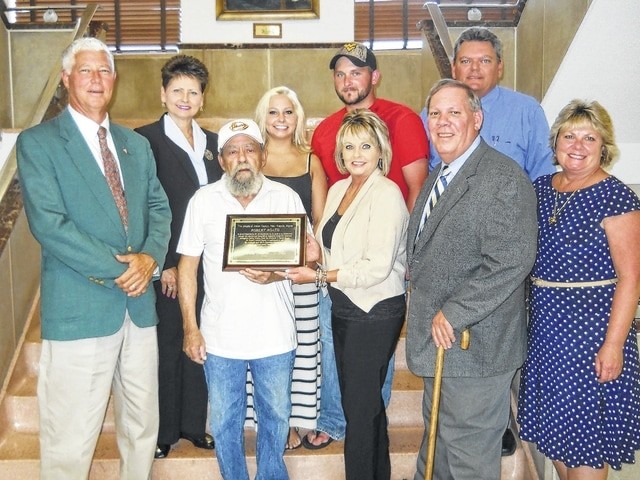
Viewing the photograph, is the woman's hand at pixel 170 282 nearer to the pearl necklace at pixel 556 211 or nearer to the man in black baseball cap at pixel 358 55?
the man in black baseball cap at pixel 358 55

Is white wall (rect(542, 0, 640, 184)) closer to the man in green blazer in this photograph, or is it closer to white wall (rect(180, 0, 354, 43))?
the man in green blazer

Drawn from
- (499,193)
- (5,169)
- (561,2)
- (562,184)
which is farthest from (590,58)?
(5,169)

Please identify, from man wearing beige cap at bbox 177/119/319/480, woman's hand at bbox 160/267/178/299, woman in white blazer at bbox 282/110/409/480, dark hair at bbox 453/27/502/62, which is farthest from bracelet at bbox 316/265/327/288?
dark hair at bbox 453/27/502/62

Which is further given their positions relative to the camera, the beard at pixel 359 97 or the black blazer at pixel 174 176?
the beard at pixel 359 97

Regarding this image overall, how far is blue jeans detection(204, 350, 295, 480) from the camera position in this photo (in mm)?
2805

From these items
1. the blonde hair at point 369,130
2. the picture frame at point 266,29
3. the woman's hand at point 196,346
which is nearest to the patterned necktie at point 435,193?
the blonde hair at point 369,130

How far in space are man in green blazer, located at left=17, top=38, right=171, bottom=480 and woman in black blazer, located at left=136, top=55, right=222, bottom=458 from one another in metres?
0.35

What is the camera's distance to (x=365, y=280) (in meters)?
2.68

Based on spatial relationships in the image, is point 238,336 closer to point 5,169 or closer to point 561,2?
point 5,169

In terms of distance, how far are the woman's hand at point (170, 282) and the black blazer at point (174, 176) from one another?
0.03 meters

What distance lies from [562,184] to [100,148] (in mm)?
1842

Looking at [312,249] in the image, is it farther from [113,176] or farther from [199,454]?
[199,454]

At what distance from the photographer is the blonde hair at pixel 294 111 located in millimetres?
3256

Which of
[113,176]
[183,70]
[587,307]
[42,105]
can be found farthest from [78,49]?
[587,307]
